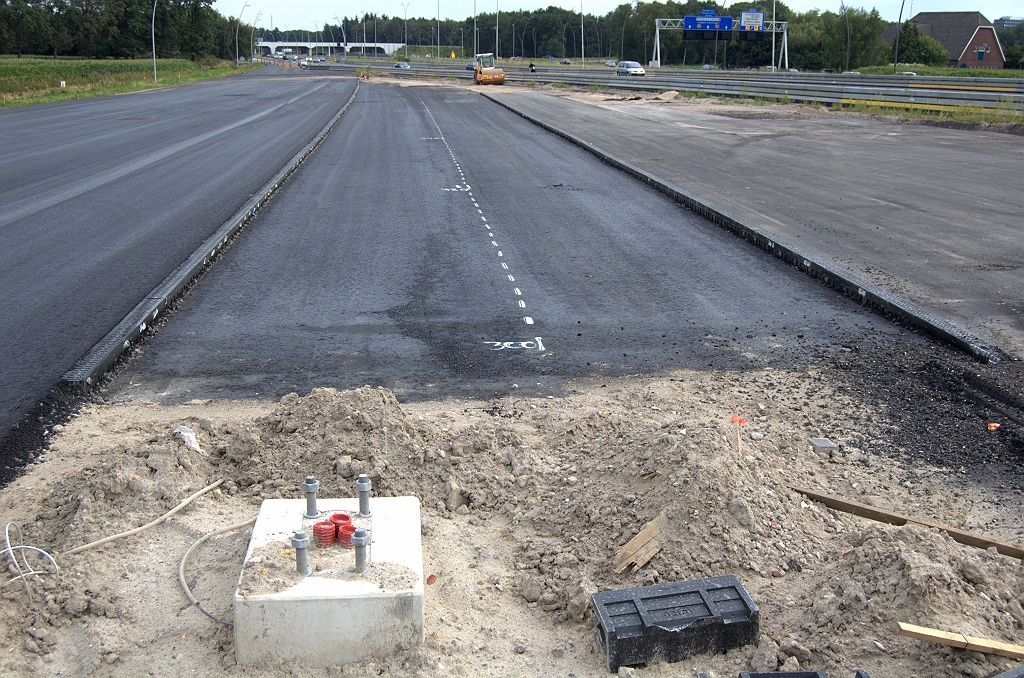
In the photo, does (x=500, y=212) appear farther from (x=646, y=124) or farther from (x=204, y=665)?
(x=646, y=124)

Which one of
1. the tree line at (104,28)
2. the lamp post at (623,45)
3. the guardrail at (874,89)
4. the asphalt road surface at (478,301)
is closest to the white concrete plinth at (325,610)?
the asphalt road surface at (478,301)

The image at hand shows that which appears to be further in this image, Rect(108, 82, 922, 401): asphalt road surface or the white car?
the white car

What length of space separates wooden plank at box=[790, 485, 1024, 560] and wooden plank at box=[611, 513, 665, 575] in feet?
3.70

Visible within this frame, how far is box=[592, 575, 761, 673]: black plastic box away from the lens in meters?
4.01

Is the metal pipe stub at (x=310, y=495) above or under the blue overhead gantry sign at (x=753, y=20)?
under

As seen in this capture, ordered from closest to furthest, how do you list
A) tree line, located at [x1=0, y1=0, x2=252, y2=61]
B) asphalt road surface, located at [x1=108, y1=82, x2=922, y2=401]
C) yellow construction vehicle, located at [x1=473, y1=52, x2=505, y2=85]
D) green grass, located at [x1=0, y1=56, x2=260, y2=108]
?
asphalt road surface, located at [x1=108, y1=82, x2=922, y2=401]
green grass, located at [x1=0, y1=56, x2=260, y2=108]
yellow construction vehicle, located at [x1=473, y1=52, x2=505, y2=85]
tree line, located at [x1=0, y1=0, x2=252, y2=61]

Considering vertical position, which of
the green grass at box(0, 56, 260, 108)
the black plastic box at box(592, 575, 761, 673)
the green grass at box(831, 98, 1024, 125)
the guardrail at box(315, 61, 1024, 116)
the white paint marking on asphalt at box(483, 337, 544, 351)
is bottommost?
the black plastic box at box(592, 575, 761, 673)

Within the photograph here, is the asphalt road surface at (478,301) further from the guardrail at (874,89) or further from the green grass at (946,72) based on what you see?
the green grass at (946,72)

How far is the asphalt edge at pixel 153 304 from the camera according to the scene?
287 inches

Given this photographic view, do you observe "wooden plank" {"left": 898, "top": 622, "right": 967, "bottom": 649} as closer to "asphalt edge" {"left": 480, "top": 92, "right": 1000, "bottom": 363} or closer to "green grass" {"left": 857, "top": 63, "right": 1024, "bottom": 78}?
"asphalt edge" {"left": 480, "top": 92, "right": 1000, "bottom": 363}

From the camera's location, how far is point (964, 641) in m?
3.81

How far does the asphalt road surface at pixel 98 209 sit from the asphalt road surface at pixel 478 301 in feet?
2.59

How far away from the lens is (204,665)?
399 cm

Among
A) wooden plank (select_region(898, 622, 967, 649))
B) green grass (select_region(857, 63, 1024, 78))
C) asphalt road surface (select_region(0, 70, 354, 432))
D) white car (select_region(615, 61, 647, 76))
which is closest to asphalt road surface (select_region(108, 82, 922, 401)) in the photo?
asphalt road surface (select_region(0, 70, 354, 432))
